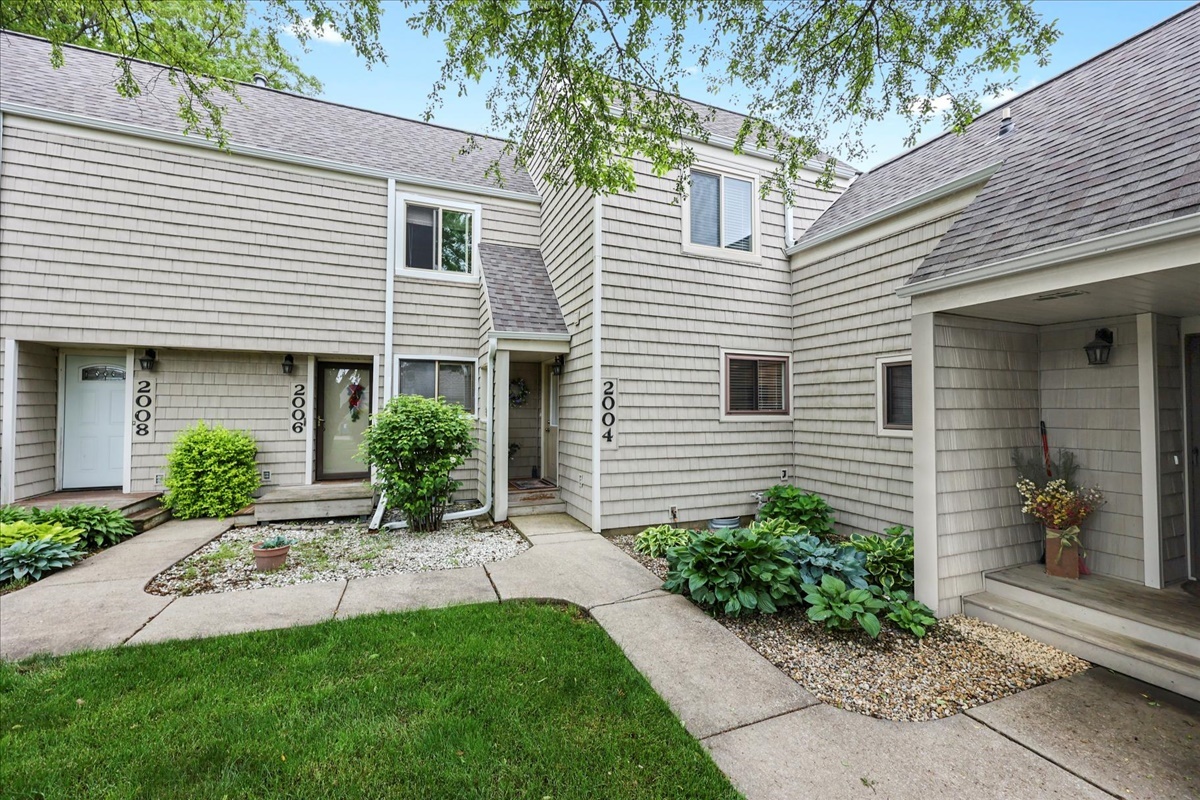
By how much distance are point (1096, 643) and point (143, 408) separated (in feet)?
33.9

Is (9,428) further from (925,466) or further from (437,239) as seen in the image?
(925,466)

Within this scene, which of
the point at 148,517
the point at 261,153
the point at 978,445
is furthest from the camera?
the point at 261,153

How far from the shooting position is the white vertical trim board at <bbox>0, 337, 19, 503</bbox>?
5941 millimetres

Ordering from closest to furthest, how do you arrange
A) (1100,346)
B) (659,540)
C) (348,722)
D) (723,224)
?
(348,722)
(1100,346)
(659,540)
(723,224)

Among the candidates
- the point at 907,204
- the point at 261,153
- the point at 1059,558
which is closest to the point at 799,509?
the point at 1059,558

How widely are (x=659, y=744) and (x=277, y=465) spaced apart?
23.9 feet

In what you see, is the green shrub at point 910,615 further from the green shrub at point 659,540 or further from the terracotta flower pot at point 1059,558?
the green shrub at point 659,540

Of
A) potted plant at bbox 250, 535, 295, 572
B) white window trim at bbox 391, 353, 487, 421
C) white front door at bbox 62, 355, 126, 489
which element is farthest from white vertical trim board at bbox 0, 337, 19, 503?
white window trim at bbox 391, 353, 487, 421

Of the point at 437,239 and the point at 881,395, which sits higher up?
the point at 437,239

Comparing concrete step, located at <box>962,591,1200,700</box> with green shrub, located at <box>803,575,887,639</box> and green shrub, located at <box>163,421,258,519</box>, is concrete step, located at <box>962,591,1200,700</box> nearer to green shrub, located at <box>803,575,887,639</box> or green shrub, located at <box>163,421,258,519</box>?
green shrub, located at <box>803,575,887,639</box>

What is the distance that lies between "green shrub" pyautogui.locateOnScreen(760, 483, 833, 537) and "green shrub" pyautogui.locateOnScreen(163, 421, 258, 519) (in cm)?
715

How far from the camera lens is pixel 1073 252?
10.0ft

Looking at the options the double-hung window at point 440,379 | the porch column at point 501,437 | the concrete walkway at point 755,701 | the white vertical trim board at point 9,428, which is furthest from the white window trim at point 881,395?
the white vertical trim board at point 9,428

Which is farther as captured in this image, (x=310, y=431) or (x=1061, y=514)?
(x=310, y=431)
